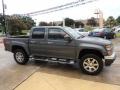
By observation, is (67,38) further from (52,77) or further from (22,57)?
(22,57)

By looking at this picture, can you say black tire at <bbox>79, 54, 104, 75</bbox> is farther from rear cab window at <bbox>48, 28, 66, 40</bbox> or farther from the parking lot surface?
rear cab window at <bbox>48, 28, 66, 40</bbox>

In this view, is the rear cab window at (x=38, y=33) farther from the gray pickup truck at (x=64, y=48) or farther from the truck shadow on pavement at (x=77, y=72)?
the truck shadow on pavement at (x=77, y=72)

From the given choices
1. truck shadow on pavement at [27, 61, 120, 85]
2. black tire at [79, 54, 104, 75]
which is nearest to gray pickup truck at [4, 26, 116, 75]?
black tire at [79, 54, 104, 75]

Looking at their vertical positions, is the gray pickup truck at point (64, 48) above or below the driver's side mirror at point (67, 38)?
below

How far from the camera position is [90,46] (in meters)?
6.51

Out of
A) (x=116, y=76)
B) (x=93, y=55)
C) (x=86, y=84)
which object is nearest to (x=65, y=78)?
(x=86, y=84)

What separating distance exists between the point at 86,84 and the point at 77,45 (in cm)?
165

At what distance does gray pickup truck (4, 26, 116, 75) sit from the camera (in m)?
6.48

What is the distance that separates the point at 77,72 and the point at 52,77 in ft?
3.55

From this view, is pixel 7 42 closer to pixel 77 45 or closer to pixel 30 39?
pixel 30 39

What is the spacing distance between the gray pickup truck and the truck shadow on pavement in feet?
0.94

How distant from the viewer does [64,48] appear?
23.1ft

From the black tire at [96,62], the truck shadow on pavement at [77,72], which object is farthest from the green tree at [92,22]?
the black tire at [96,62]

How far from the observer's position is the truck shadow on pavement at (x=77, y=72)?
6089 millimetres
